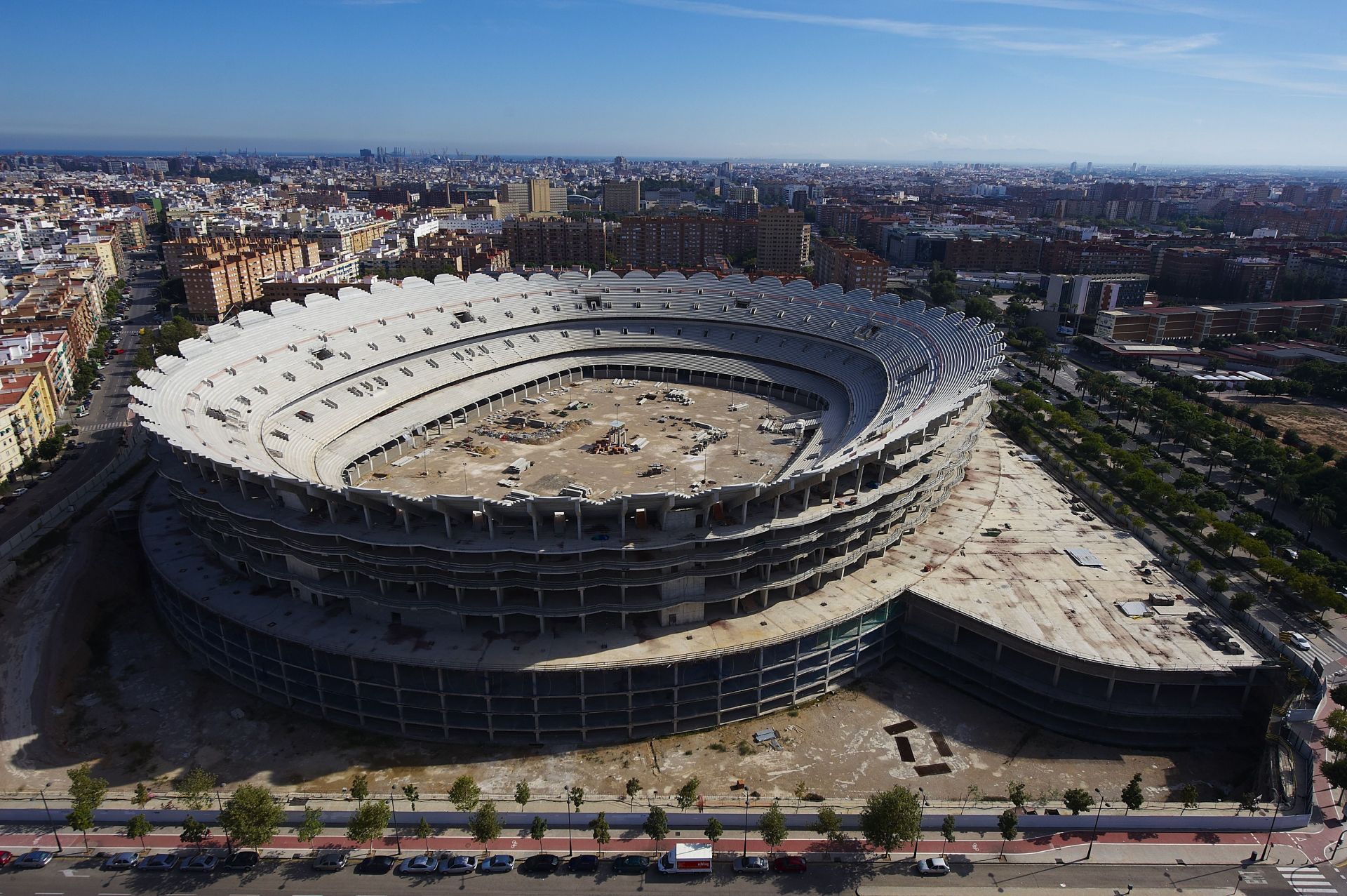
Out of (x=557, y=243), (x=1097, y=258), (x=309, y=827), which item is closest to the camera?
(x=309, y=827)

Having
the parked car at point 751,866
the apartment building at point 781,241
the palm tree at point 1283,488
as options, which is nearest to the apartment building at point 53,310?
the parked car at point 751,866

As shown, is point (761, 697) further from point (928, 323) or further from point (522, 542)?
point (928, 323)

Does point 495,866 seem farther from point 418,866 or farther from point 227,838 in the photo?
point 227,838

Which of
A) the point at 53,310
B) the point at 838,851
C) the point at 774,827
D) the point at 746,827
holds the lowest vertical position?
the point at 838,851

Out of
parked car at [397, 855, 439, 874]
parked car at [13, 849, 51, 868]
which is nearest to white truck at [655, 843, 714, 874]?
parked car at [397, 855, 439, 874]

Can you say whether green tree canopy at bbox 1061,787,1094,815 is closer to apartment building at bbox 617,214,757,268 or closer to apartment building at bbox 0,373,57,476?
apartment building at bbox 0,373,57,476

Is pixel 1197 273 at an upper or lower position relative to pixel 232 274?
lower

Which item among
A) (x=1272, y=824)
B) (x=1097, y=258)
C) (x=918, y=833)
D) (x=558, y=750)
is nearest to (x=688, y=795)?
(x=558, y=750)
